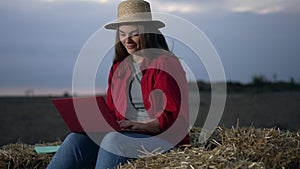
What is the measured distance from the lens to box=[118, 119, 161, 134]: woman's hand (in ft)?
8.57

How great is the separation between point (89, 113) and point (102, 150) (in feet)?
0.68

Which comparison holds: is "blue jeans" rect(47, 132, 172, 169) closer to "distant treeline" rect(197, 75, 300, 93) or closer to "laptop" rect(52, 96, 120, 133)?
"laptop" rect(52, 96, 120, 133)

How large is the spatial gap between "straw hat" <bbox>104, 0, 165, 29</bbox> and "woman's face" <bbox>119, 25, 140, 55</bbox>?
0.15 ft

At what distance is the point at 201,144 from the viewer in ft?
9.35

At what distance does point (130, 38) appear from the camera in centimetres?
292

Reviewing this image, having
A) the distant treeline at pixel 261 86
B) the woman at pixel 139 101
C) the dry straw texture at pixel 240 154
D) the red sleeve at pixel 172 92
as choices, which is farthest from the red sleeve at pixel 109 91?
the distant treeline at pixel 261 86

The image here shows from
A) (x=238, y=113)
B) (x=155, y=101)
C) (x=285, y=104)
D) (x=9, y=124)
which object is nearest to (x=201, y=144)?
(x=155, y=101)

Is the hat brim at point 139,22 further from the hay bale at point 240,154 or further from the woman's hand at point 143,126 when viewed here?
the hay bale at point 240,154

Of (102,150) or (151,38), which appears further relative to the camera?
(151,38)

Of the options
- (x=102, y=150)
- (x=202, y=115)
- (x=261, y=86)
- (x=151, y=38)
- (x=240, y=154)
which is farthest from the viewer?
(x=261, y=86)

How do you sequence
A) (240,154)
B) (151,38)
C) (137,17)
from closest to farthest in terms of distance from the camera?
(240,154) < (151,38) < (137,17)

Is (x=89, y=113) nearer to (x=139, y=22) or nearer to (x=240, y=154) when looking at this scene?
(x=139, y=22)

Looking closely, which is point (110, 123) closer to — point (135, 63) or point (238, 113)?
point (135, 63)

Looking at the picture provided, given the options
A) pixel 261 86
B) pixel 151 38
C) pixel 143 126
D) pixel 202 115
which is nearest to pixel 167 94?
pixel 143 126
